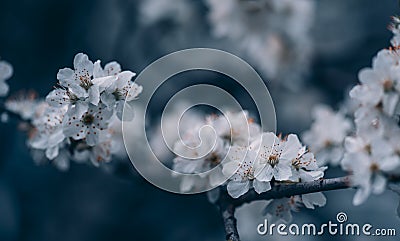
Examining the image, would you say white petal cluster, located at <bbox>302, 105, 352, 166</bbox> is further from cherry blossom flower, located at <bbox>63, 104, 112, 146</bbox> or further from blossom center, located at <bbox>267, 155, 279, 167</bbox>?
cherry blossom flower, located at <bbox>63, 104, 112, 146</bbox>

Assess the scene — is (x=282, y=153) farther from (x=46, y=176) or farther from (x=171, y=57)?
(x=46, y=176)

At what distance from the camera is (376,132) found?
3.63 ft

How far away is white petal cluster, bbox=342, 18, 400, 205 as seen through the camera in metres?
1.05

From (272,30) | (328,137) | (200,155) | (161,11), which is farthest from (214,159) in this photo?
(161,11)

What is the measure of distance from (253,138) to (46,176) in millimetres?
1663

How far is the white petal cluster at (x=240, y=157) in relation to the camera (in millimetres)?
1240

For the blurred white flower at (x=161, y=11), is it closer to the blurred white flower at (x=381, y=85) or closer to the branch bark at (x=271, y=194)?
the branch bark at (x=271, y=194)

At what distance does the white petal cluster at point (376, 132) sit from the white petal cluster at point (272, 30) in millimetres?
1205

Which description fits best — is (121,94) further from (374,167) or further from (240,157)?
(374,167)

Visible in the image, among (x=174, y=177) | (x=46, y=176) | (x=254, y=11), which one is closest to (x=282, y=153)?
(x=174, y=177)

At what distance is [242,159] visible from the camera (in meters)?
1.28

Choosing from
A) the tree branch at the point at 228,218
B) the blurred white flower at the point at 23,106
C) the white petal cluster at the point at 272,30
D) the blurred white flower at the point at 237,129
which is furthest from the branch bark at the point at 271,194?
the white petal cluster at the point at 272,30

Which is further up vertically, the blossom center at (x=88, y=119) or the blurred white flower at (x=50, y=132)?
the blurred white flower at (x=50, y=132)

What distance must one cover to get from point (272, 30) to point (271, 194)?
4.17 ft
